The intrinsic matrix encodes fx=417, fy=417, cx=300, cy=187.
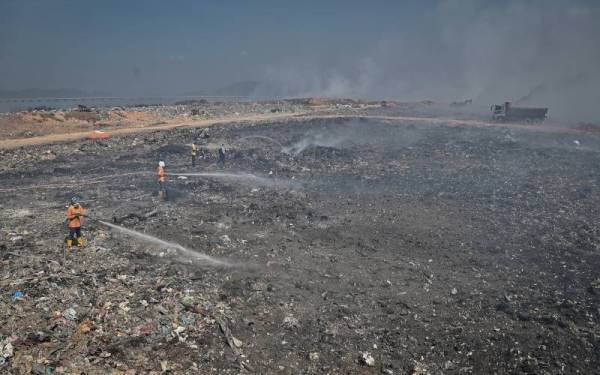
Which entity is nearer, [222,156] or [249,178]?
Result: [249,178]

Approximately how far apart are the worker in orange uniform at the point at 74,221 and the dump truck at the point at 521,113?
28.0 m

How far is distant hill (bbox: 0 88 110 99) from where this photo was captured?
75438 millimetres

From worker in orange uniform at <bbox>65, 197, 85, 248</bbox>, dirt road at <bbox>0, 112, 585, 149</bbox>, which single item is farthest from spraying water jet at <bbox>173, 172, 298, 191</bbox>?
dirt road at <bbox>0, 112, 585, 149</bbox>

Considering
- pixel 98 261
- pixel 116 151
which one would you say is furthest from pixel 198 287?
pixel 116 151

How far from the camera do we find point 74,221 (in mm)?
9156

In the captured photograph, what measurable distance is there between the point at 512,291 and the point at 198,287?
6.30m

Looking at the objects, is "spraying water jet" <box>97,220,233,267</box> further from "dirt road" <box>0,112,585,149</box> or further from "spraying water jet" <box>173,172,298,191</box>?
"dirt road" <box>0,112,585,149</box>

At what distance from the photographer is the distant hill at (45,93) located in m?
75.4

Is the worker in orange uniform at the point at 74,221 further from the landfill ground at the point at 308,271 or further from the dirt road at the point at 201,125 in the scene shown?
the dirt road at the point at 201,125

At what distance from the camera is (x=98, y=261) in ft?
29.3

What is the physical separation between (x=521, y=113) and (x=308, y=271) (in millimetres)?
25573

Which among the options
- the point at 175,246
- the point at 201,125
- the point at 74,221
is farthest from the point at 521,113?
the point at 74,221

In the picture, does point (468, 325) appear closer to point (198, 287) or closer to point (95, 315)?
point (198, 287)

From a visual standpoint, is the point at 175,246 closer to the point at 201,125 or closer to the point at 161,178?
the point at 161,178
